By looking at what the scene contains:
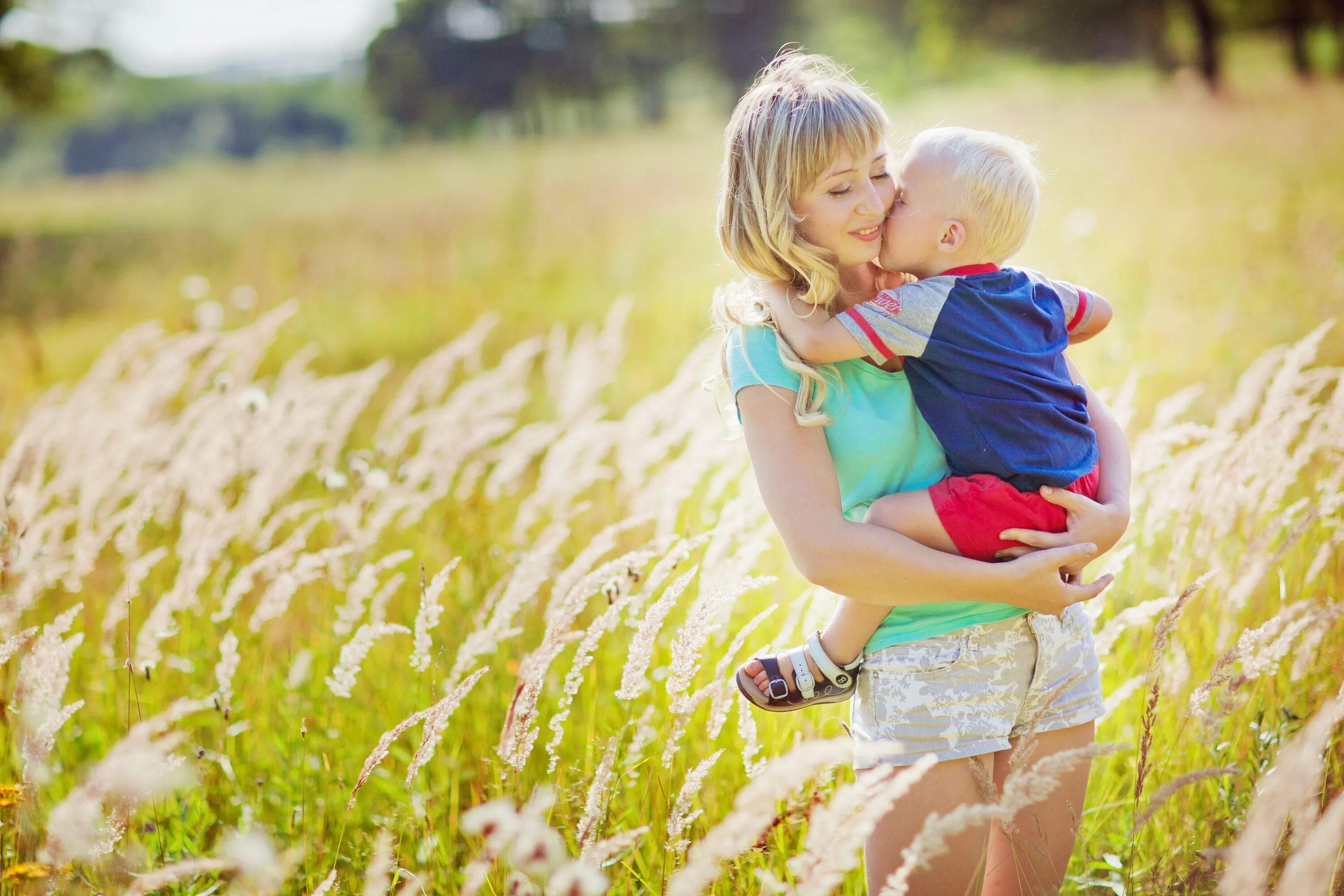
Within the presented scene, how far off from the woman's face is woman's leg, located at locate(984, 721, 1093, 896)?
3.11 feet

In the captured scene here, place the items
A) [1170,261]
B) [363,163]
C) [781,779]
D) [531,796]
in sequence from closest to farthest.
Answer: [781,779] < [531,796] < [1170,261] < [363,163]

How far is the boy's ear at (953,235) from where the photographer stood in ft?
5.72

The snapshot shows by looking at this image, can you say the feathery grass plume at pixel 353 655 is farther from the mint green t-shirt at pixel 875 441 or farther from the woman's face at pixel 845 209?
the woman's face at pixel 845 209

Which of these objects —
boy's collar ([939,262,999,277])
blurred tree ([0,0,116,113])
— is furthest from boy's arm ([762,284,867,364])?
blurred tree ([0,0,116,113])

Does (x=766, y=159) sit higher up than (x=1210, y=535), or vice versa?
(x=766, y=159)

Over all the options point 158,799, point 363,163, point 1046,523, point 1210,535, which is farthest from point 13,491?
point 363,163

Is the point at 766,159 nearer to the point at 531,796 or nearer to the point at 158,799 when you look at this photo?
the point at 531,796

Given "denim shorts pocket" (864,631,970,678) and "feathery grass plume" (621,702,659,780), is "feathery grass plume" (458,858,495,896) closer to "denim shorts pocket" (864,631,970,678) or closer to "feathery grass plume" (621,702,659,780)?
"feathery grass plume" (621,702,659,780)

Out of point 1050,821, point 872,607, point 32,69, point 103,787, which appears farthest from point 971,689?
point 32,69

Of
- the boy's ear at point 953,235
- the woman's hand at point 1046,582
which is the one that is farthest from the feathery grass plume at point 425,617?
the boy's ear at point 953,235

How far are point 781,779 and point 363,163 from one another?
1206 inches

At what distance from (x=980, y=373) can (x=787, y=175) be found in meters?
0.48

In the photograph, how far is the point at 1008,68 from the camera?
44156mm

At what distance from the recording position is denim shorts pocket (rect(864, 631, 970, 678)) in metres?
1.62
